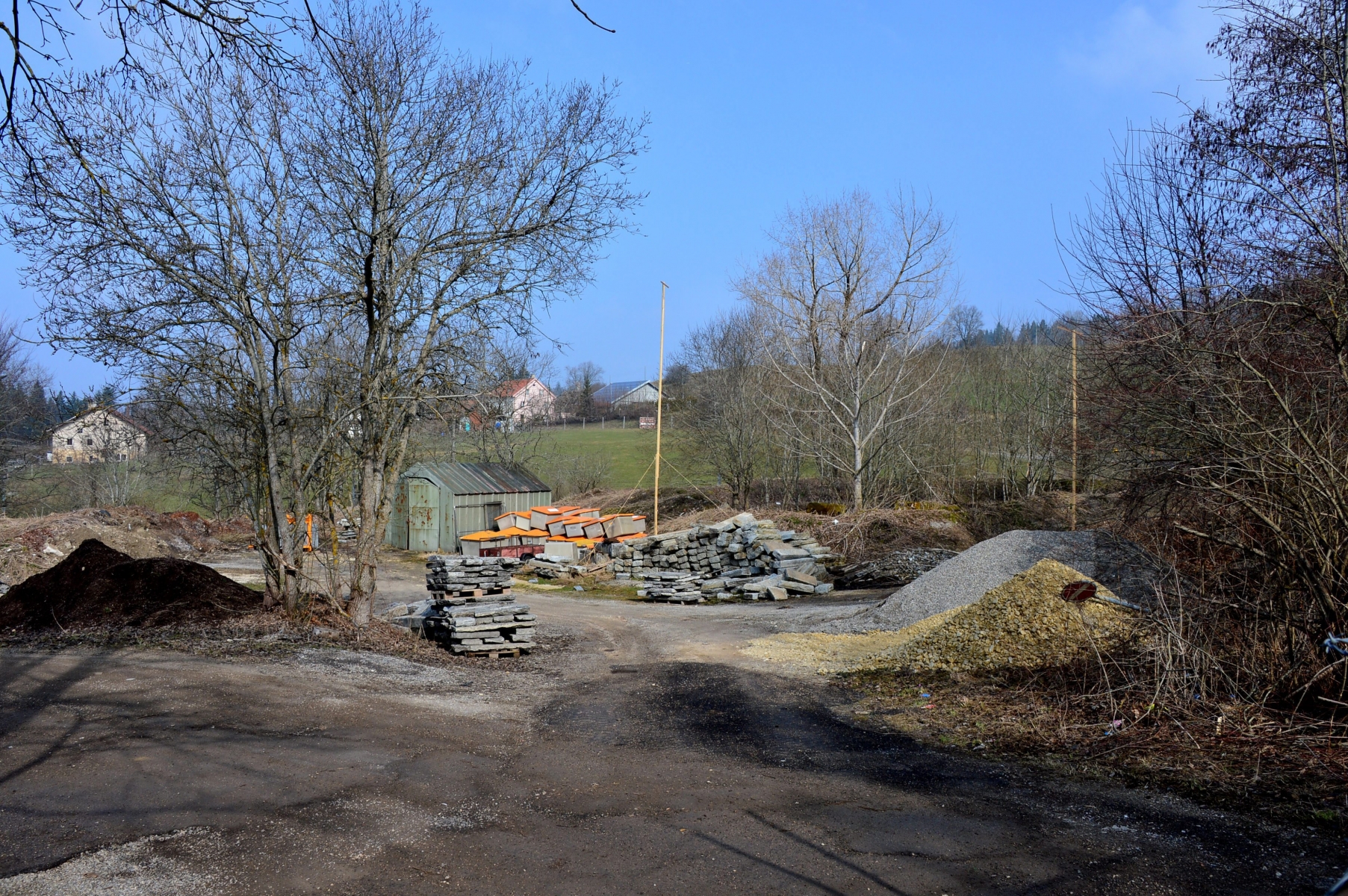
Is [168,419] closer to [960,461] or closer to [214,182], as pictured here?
[214,182]

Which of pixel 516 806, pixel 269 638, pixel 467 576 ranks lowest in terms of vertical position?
pixel 516 806

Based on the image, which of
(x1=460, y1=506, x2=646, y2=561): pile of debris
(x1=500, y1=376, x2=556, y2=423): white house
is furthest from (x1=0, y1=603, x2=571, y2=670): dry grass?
(x1=500, y1=376, x2=556, y2=423): white house

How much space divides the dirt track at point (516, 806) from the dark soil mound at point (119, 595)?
3.26 metres

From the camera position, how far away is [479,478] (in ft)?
100

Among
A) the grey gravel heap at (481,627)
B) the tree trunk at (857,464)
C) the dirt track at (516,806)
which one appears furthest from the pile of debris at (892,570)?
the dirt track at (516,806)

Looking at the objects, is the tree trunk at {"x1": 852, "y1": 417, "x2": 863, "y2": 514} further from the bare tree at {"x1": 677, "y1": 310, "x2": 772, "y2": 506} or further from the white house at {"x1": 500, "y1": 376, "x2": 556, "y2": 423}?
the white house at {"x1": 500, "y1": 376, "x2": 556, "y2": 423}

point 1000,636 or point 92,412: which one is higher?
point 92,412

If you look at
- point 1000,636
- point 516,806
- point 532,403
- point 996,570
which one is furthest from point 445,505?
point 516,806

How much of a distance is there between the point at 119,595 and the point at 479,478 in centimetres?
1804

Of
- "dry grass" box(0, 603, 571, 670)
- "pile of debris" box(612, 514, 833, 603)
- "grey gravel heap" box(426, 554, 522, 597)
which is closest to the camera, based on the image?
"dry grass" box(0, 603, 571, 670)

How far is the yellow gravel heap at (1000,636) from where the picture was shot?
934cm

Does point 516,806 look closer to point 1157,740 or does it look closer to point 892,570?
point 1157,740

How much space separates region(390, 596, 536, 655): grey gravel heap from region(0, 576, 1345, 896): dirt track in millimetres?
2749

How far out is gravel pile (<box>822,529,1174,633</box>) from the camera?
12.2 metres
